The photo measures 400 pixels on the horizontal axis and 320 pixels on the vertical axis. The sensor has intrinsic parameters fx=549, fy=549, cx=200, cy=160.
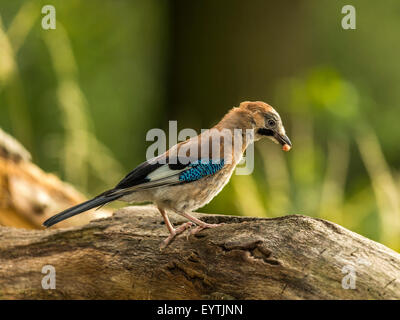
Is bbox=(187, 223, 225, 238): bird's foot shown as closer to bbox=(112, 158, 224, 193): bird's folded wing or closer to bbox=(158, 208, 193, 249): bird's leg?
bbox=(158, 208, 193, 249): bird's leg

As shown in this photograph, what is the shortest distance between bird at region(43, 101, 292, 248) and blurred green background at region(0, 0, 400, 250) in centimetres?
131

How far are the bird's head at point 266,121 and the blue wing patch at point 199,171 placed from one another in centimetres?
50

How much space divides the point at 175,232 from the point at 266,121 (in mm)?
1220

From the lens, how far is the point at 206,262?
3.29 meters

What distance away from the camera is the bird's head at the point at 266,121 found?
425 cm

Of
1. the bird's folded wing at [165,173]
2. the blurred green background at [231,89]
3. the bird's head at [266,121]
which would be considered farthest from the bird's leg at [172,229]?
the blurred green background at [231,89]

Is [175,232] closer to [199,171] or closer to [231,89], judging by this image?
[199,171]

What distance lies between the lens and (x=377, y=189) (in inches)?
208

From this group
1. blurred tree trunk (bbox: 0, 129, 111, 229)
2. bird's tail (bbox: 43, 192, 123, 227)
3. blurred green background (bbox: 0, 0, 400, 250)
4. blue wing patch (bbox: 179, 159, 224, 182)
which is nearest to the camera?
bird's tail (bbox: 43, 192, 123, 227)

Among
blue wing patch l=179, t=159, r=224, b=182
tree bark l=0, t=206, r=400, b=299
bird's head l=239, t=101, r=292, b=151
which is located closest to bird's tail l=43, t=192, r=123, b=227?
tree bark l=0, t=206, r=400, b=299

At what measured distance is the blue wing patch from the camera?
151 inches

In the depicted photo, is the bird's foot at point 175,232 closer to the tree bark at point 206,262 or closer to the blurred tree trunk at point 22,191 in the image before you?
the tree bark at point 206,262

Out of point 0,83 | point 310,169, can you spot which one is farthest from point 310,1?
point 0,83

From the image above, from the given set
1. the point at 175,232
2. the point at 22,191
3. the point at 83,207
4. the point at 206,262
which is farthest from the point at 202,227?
the point at 22,191
